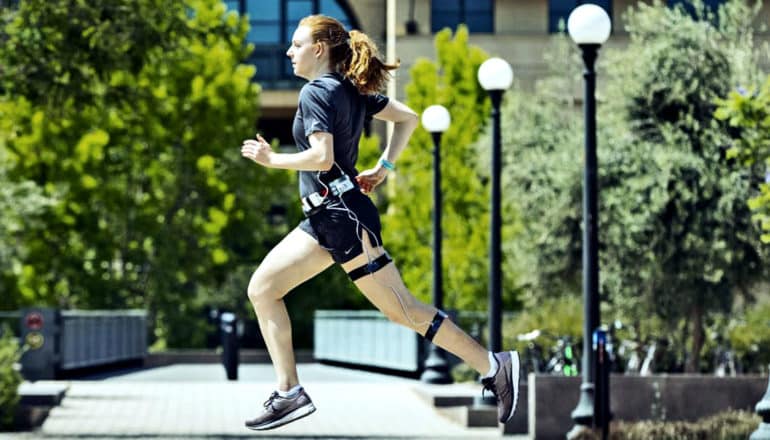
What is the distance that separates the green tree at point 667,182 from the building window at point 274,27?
3097cm

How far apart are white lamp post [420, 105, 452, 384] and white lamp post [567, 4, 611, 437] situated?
8448 millimetres

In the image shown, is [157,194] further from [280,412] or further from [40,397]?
[280,412]

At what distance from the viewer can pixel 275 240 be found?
157ft

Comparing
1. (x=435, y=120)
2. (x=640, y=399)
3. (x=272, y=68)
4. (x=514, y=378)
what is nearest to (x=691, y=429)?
(x=640, y=399)

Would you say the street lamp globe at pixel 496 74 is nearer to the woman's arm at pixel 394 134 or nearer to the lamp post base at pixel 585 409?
the lamp post base at pixel 585 409

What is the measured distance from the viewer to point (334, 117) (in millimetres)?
6242

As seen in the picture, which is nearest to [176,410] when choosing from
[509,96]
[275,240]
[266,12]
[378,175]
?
[509,96]

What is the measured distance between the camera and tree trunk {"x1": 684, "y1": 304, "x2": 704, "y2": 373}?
82.8ft

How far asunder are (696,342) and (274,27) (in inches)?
1335

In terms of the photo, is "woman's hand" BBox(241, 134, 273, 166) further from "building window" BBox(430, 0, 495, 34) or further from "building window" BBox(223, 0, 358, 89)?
"building window" BBox(223, 0, 358, 89)

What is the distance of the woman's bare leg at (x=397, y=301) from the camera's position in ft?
20.5

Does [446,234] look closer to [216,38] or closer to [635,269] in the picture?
[635,269]

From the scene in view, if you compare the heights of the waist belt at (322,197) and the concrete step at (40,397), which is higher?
the waist belt at (322,197)

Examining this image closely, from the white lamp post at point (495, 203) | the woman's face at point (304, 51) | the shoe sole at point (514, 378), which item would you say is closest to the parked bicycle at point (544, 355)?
the white lamp post at point (495, 203)
